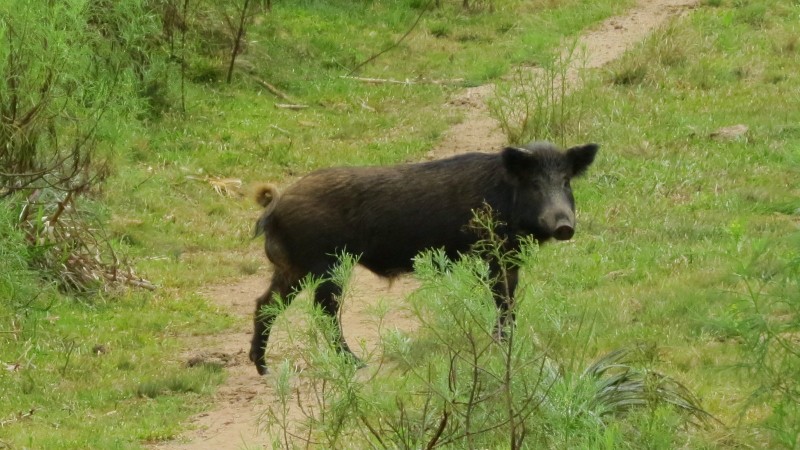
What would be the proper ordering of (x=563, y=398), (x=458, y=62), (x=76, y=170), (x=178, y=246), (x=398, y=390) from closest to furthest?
(x=563, y=398) → (x=398, y=390) → (x=76, y=170) → (x=178, y=246) → (x=458, y=62)

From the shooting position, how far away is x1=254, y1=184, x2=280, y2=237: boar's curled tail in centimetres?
1033

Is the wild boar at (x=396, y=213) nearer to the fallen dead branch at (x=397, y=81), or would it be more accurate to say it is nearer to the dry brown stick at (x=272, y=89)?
the dry brown stick at (x=272, y=89)

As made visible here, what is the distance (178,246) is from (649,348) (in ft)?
19.8

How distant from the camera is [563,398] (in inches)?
234

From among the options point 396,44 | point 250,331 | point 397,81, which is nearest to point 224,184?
point 250,331

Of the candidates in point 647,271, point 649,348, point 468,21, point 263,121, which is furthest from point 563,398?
point 468,21

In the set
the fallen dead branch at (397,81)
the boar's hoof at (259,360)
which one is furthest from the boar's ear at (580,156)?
the fallen dead branch at (397,81)

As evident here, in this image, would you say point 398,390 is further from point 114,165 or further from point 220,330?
point 114,165

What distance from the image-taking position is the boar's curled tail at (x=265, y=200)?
10.3 meters

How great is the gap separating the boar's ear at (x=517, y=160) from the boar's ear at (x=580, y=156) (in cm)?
34

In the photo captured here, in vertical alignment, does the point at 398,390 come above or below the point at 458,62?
above

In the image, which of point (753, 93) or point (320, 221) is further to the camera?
point (753, 93)

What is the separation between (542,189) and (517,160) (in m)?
0.28

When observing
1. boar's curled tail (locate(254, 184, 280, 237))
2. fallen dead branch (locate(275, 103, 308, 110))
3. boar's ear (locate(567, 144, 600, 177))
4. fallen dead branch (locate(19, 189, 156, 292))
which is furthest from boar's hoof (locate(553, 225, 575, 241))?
fallen dead branch (locate(275, 103, 308, 110))
